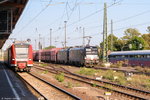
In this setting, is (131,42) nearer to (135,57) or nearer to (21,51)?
(135,57)

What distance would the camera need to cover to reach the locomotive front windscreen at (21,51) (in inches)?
1083

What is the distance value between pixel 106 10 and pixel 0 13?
1576 cm

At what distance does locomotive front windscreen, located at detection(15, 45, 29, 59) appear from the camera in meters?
27.5

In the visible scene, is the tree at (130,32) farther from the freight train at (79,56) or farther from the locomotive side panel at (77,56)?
the locomotive side panel at (77,56)

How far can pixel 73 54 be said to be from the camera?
44.4m

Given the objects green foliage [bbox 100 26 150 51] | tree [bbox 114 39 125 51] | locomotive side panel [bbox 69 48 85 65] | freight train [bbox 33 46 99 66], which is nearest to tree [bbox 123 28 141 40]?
green foliage [bbox 100 26 150 51]

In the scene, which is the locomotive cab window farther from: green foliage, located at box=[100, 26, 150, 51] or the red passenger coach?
green foliage, located at box=[100, 26, 150, 51]

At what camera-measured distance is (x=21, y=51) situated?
2767 centimetres

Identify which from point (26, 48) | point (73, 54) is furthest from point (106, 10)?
point (26, 48)

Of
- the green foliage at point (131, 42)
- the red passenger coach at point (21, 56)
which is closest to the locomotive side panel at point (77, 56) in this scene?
the red passenger coach at point (21, 56)

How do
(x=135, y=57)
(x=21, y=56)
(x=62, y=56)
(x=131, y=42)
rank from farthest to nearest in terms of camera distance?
1. (x=131, y=42)
2. (x=62, y=56)
3. (x=135, y=57)
4. (x=21, y=56)

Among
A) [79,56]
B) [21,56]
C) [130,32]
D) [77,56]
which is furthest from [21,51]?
[130,32]

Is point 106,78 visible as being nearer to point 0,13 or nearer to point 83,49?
point 0,13

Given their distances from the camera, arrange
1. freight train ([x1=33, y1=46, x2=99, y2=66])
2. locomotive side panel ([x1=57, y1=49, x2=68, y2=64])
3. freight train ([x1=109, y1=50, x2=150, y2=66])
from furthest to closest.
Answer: locomotive side panel ([x1=57, y1=49, x2=68, y2=64]), freight train ([x1=109, y1=50, x2=150, y2=66]), freight train ([x1=33, y1=46, x2=99, y2=66])
